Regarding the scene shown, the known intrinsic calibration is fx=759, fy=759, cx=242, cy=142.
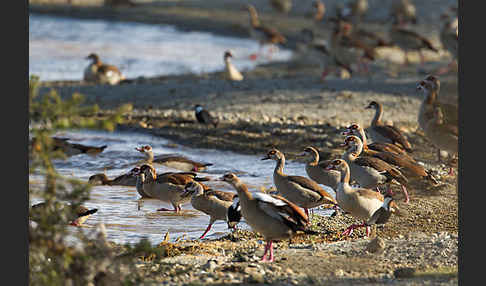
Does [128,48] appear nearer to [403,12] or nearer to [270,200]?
[403,12]

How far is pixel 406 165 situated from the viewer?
9859 mm

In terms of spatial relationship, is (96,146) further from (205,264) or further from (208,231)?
(205,264)

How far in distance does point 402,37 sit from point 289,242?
53.2 ft

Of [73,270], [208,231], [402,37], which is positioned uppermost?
[402,37]

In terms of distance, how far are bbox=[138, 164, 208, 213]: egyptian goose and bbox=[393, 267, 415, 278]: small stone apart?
3.76 meters

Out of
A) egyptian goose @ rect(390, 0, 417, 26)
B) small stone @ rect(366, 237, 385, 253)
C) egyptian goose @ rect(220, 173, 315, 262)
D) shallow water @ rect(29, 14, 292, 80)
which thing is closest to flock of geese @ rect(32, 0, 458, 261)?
egyptian goose @ rect(220, 173, 315, 262)

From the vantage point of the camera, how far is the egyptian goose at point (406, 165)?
9787mm

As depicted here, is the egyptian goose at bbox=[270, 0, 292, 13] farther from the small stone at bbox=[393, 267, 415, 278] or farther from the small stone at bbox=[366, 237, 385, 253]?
the small stone at bbox=[393, 267, 415, 278]

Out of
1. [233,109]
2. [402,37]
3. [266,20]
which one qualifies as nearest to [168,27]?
[266,20]

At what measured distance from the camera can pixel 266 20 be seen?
35.7 metres

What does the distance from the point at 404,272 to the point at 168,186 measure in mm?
4224

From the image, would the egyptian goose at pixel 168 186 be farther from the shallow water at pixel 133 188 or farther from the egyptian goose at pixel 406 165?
the egyptian goose at pixel 406 165

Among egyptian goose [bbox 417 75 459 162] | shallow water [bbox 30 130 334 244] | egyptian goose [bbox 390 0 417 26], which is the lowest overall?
shallow water [bbox 30 130 334 244]

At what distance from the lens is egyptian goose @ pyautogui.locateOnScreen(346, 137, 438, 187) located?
32.1ft
